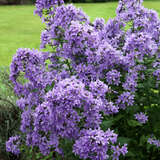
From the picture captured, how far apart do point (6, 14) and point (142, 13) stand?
1673 centimetres

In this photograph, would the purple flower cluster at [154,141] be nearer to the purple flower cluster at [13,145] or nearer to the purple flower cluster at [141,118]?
the purple flower cluster at [141,118]

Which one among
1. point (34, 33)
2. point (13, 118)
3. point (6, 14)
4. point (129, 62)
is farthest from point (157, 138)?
point (6, 14)

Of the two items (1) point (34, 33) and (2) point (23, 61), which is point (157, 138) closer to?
(2) point (23, 61)

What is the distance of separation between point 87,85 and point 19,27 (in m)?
13.8

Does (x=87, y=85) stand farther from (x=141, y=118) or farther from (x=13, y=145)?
(x=13, y=145)

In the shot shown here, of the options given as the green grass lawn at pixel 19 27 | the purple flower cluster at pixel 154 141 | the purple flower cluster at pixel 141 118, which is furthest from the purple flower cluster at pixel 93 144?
the green grass lawn at pixel 19 27

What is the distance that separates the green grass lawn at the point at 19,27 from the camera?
12475 millimetres

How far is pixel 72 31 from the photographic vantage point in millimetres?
3102

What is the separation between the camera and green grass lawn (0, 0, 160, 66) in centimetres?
1248

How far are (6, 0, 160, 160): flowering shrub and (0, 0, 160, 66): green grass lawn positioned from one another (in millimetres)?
6996

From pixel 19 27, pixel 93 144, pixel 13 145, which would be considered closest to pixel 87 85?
pixel 93 144

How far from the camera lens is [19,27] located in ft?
53.9

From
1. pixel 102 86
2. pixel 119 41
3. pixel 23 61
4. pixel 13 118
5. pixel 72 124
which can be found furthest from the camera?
pixel 13 118

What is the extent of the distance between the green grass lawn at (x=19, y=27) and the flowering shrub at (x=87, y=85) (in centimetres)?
700
